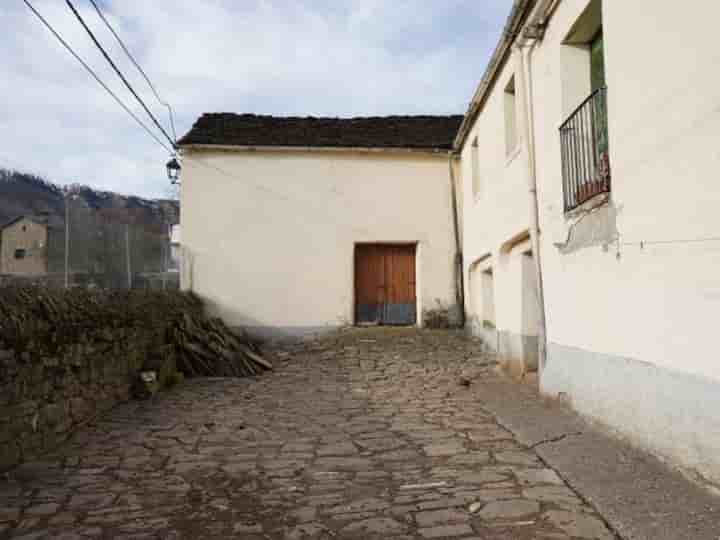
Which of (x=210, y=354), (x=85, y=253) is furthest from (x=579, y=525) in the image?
(x=85, y=253)

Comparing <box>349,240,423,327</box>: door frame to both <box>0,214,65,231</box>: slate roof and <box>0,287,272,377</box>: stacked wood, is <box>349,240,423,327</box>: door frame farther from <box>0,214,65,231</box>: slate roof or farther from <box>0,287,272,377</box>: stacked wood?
<box>0,214,65,231</box>: slate roof

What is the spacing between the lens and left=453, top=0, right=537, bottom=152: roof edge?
19.7 ft

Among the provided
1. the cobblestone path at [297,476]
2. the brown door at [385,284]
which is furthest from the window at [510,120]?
the brown door at [385,284]

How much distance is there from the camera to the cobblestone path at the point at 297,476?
2.99m

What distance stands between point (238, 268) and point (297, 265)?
128 cm

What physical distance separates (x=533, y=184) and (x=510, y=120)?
191 centimetres

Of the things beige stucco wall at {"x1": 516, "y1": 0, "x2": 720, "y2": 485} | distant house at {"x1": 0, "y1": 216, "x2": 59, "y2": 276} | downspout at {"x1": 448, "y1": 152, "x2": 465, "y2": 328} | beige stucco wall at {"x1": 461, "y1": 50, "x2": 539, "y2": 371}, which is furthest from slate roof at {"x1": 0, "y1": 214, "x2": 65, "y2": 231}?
beige stucco wall at {"x1": 516, "y1": 0, "x2": 720, "y2": 485}

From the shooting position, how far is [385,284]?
11.6 meters

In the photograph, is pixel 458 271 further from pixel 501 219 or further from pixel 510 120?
pixel 510 120

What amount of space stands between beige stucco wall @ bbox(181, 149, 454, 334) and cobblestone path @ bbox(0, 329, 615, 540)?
435 centimetres

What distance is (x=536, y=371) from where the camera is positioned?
6875mm

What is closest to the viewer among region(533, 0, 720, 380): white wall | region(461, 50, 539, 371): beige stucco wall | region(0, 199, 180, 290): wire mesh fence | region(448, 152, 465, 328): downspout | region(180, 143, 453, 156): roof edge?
region(533, 0, 720, 380): white wall

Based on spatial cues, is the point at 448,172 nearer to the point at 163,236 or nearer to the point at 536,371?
the point at 536,371

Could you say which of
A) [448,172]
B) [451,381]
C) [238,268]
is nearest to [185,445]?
[451,381]
